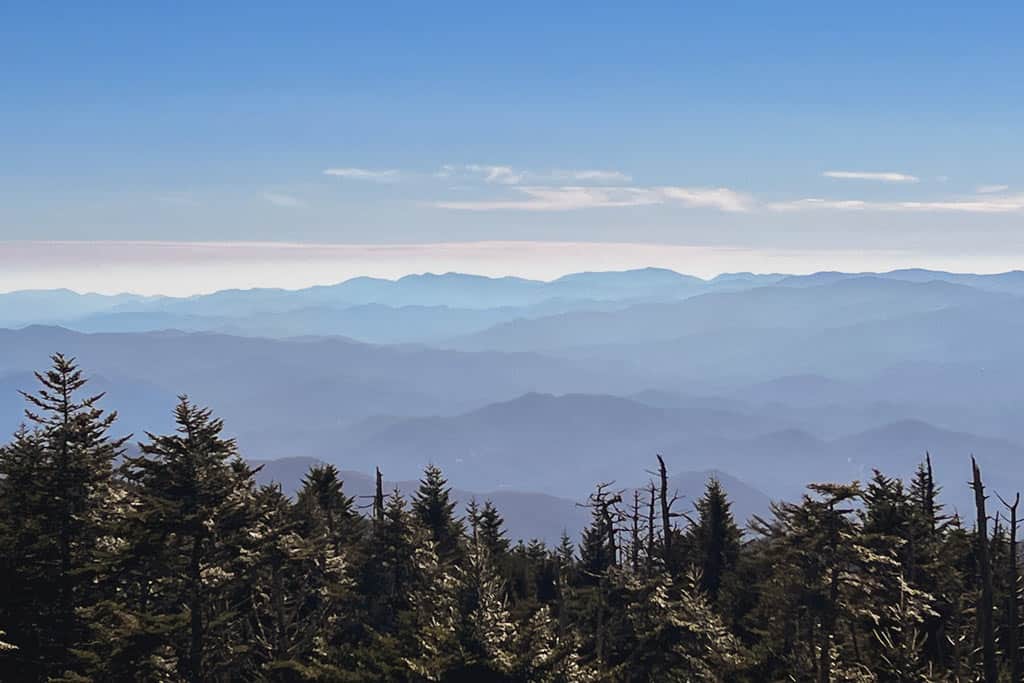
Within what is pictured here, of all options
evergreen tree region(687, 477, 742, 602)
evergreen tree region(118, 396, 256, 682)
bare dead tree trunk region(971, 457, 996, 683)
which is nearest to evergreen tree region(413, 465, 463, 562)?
evergreen tree region(687, 477, 742, 602)

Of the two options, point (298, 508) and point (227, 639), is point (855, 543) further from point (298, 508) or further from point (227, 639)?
point (298, 508)

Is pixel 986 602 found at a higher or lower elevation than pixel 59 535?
lower

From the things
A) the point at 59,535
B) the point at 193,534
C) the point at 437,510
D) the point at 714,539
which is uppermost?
the point at 193,534

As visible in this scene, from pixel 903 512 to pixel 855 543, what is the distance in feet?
38.6

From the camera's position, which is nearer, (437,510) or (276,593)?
(276,593)

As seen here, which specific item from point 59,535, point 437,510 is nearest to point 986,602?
point 59,535

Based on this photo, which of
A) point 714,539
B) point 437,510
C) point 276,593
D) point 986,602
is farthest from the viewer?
point 437,510

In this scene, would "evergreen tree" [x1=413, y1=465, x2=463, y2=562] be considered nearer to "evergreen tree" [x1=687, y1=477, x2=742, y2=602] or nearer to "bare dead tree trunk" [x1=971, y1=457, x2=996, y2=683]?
"evergreen tree" [x1=687, y1=477, x2=742, y2=602]

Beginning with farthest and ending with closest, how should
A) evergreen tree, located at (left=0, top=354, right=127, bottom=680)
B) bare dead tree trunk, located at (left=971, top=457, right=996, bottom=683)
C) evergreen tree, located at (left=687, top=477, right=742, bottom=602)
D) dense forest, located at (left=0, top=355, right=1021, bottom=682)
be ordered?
evergreen tree, located at (left=687, top=477, right=742, bottom=602) → evergreen tree, located at (left=0, top=354, right=127, bottom=680) → bare dead tree trunk, located at (left=971, top=457, right=996, bottom=683) → dense forest, located at (left=0, top=355, right=1021, bottom=682)

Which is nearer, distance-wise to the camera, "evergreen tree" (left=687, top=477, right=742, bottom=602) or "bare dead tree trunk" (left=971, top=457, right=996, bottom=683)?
"bare dead tree trunk" (left=971, top=457, right=996, bottom=683)

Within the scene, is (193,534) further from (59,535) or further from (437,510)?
(437,510)

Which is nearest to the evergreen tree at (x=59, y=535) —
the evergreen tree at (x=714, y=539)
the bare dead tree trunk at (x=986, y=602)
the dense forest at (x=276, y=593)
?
the dense forest at (x=276, y=593)

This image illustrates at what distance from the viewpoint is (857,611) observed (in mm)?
27000

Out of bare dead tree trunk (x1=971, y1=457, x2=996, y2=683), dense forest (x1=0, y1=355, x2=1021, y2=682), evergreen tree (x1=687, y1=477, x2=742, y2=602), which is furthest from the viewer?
evergreen tree (x1=687, y1=477, x2=742, y2=602)
